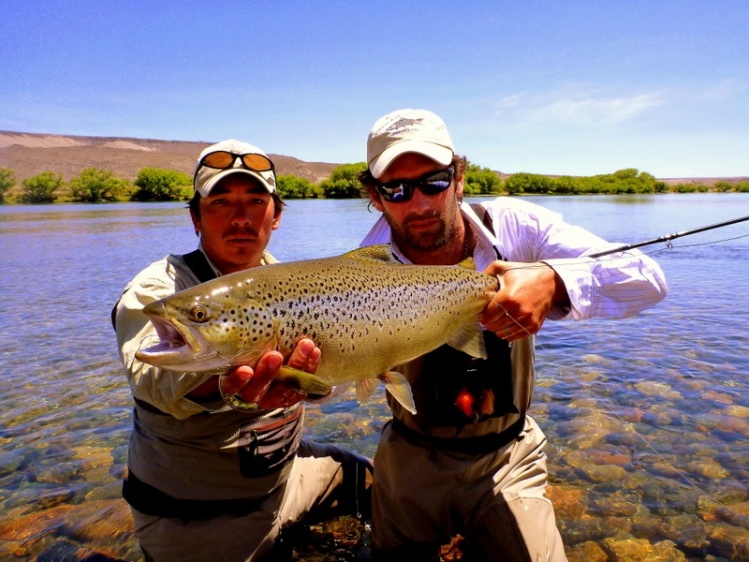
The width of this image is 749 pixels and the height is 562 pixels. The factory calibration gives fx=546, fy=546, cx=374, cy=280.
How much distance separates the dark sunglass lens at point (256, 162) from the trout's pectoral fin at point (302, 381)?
153cm

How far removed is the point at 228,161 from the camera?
325cm

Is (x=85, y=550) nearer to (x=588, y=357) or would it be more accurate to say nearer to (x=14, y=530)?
(x=14, y=530)

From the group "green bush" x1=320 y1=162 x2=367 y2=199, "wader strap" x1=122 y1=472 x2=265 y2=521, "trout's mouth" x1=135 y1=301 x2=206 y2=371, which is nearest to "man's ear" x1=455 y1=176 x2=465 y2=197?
"trout's mouth" x1=135 y1=301 x2=206 y2=371

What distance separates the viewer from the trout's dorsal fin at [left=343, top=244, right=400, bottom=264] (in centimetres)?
279

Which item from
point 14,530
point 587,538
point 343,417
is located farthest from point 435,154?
point 14,530

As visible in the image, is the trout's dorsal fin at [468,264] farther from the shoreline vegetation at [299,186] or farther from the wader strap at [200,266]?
the shoreline vegetation at [299,186]

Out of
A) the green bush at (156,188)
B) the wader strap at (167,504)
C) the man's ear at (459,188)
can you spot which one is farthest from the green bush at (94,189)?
the man's ear at (459,188)

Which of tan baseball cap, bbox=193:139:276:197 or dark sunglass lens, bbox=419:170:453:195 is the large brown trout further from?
tan baseball cap, bbox=193:139:276:197

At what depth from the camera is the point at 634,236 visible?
63.4ft

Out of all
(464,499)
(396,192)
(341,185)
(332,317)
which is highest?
(396,192)

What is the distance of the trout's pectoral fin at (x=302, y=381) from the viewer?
2207mm

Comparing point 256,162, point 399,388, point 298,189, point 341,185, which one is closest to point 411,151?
point 256,162

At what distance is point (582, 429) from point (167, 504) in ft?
11.9

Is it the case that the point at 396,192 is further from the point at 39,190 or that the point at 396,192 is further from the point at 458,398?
the point at 39,190
